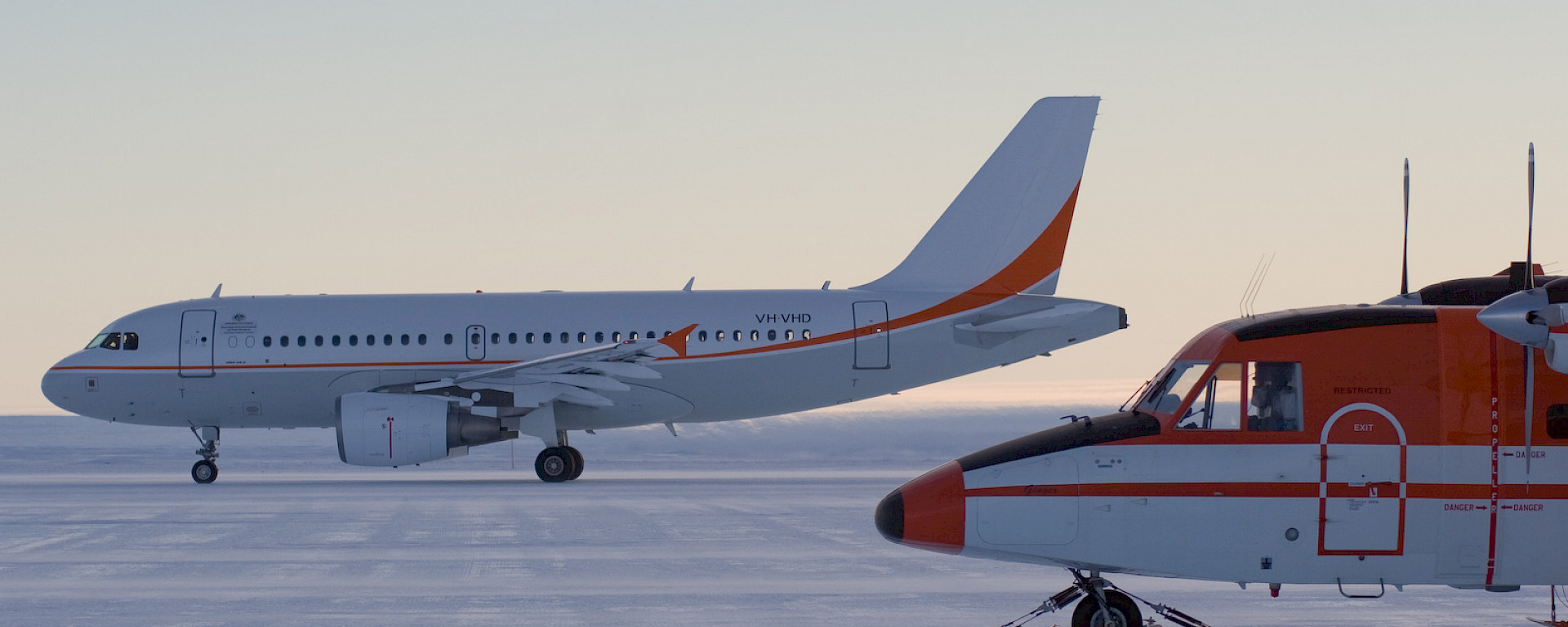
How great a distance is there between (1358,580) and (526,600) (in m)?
6.55

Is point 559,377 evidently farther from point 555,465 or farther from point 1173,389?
point 1173,389

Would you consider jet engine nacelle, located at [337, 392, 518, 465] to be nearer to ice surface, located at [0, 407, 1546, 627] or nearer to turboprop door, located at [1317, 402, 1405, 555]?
ice surface, located at [0, 407, 1546, 627]

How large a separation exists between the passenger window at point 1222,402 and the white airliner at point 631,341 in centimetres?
1793

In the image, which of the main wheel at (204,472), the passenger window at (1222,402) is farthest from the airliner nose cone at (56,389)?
the passenger window at (1222,402)

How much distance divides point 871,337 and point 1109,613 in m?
18.5

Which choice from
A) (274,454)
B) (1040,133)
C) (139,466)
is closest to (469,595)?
(1040,133)

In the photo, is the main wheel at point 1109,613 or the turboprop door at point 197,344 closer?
the main wheel at point 1109,613

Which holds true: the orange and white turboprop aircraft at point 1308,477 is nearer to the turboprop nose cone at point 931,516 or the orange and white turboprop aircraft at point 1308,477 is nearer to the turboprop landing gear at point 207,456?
the turboprop nose cone at point 931,516

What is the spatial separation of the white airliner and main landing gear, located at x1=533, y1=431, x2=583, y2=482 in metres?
0.04

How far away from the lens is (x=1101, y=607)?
34.7ft

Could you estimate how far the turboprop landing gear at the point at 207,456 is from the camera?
29.6 m

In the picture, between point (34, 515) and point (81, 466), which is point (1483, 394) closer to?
point (34, 515)

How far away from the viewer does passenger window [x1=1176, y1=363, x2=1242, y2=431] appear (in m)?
10.6

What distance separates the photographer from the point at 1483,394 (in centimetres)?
1037
